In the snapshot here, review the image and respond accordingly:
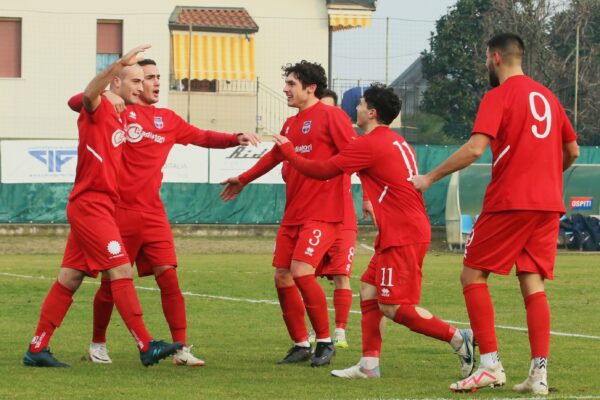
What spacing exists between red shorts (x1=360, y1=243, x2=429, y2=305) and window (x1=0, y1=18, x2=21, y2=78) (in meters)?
31.0

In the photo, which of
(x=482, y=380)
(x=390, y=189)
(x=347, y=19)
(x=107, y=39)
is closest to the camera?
(x=482, y=380)

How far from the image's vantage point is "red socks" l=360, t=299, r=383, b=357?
9430 mm

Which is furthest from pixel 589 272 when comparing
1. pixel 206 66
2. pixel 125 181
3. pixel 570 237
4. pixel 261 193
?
pixel 206 66

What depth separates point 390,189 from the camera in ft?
30.7

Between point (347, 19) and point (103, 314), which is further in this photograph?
point (347, 19)

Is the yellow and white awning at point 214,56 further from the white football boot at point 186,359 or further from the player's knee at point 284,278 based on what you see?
the white football boot at point 186,359

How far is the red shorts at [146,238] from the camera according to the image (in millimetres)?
10258

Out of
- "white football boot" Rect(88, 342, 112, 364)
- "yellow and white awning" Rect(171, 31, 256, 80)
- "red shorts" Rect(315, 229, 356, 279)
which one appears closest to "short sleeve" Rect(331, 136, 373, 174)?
"white football boot" Rect(88, 342, 112, 364)

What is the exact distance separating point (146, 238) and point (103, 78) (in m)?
1.48

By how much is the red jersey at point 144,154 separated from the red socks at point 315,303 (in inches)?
49.7

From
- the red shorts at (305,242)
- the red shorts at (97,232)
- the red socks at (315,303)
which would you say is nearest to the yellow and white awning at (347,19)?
the red shorts at (305,242)

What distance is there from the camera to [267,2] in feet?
136

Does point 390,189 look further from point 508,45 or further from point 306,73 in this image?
point 306,73

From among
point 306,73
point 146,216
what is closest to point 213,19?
point 306,73
